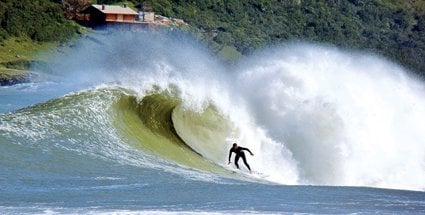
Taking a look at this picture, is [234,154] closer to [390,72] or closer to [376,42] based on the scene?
[390,72]

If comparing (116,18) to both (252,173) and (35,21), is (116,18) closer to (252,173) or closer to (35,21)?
(35,21)

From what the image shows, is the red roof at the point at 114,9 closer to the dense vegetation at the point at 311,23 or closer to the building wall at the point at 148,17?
the building wall at the point at 148,17

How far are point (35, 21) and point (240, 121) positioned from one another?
239ft

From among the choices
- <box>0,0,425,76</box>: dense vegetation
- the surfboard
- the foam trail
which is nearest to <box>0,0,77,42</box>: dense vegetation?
<box>0,0,425,76</box>: dense vegetation

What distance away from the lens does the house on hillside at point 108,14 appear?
10238 centimetres

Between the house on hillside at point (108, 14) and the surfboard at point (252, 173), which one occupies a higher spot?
the house on hillside at point (108, 14)

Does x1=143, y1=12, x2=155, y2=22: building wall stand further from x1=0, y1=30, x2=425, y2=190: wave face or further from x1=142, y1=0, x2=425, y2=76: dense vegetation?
x1=0, y1=30, x2=425, y2=190: wave face


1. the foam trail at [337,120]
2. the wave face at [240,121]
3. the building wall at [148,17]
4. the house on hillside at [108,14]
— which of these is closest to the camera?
the wave face at [240,121]

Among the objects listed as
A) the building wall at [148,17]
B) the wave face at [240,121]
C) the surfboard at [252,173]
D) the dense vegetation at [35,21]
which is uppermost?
the building wall at [148,17]

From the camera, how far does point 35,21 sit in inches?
3797

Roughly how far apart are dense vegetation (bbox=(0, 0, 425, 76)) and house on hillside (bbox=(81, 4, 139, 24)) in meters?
3.52

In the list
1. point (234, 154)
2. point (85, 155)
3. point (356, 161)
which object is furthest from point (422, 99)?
point (85, 155)

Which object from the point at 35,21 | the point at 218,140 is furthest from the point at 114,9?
the point at 218,140

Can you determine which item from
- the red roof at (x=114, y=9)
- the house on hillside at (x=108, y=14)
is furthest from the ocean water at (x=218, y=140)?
the red roof at (x=114, y=9)
